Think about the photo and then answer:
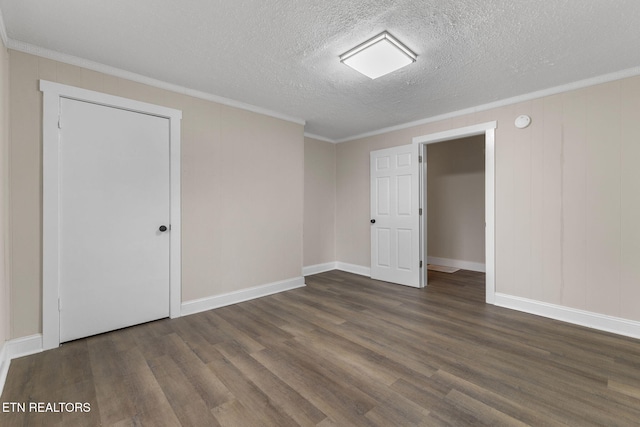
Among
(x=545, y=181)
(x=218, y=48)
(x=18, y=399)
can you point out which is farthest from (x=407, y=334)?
(x=218, y=48)

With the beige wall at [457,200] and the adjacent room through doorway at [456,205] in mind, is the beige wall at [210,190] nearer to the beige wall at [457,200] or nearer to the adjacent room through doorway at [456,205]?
the adjacent room through doorway at [456,205]

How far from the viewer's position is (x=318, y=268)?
529 cm

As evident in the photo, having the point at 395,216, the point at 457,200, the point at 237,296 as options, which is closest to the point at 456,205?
the point at 457,200

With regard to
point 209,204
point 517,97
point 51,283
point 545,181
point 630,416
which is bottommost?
point 630,416

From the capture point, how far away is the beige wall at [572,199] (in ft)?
8.90

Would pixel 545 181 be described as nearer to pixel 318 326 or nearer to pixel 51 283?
pixel 318 326

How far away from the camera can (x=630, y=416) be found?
163cm

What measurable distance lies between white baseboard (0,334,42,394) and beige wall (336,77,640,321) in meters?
4.70

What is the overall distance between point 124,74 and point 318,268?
3939 millimetres

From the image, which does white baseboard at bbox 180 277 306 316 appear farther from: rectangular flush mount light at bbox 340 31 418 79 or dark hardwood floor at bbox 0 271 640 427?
rectangular flush mount light at bbox 340 31 418 79

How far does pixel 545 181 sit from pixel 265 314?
11.4 feet

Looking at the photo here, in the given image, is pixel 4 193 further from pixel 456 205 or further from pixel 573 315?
pixel 456 205

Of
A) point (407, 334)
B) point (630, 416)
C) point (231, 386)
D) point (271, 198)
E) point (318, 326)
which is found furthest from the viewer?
point (271, 198)

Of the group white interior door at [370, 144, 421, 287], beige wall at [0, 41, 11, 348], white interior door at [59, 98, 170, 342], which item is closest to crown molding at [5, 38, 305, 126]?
beige wall at [0, 41, 11, 348]
